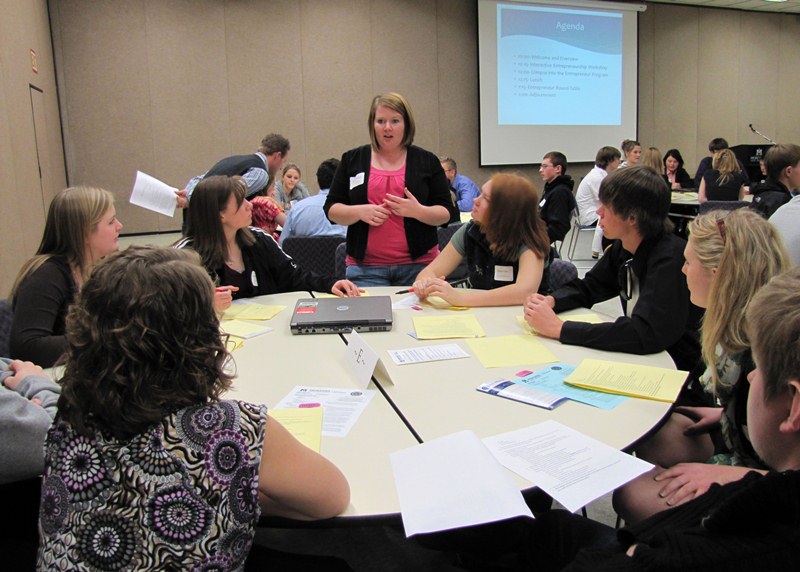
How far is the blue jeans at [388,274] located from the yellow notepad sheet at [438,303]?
1.13 ft

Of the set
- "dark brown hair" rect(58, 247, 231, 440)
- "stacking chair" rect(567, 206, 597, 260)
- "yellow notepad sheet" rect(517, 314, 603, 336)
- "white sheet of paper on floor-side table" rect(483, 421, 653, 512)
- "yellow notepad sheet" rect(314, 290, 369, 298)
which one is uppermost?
"dark brown hair" rect(58, 247, 231, 440)

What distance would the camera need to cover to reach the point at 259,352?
73.7 inches

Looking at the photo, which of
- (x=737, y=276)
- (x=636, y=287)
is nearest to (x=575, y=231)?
(x=636, y=287)

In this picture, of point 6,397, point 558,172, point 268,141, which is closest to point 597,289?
point 6,397

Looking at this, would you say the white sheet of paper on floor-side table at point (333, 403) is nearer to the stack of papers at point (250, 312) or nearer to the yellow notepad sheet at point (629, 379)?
the yellow notepad sheet at point (629, 379)

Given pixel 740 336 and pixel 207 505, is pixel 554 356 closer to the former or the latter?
pixel 740 336

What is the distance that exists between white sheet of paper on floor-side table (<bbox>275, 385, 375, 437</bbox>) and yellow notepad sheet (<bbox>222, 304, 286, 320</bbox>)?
78 cm

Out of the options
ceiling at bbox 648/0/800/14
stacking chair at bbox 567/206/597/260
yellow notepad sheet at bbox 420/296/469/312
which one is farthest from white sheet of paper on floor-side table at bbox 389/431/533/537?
ceiling at bbox 648/0/800/14

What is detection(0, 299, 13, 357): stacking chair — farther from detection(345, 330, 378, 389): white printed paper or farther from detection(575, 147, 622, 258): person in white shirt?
detection(575, 147, 622, 258): person in white shirt

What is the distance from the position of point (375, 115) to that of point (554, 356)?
5.00 feet

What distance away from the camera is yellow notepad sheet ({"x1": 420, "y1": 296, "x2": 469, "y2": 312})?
236 cm

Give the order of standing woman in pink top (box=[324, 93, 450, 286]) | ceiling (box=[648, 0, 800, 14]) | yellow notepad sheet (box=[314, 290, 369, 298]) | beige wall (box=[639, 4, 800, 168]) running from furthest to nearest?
beige wall (box=[639, 4, 800, 168]) → ceiling (box=[648, 0, 800, 14]) → standing woman in pink top (box=[324, 93, 450, 286]) → yellow notepad sheet (box=[314, 290, 369, 298])

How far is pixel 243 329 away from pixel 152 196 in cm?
159

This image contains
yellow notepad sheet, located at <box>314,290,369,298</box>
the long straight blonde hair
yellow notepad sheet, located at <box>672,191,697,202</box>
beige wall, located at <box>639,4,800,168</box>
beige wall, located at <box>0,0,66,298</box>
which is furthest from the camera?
beige wall, located at <box>639,4,800,168</box>
